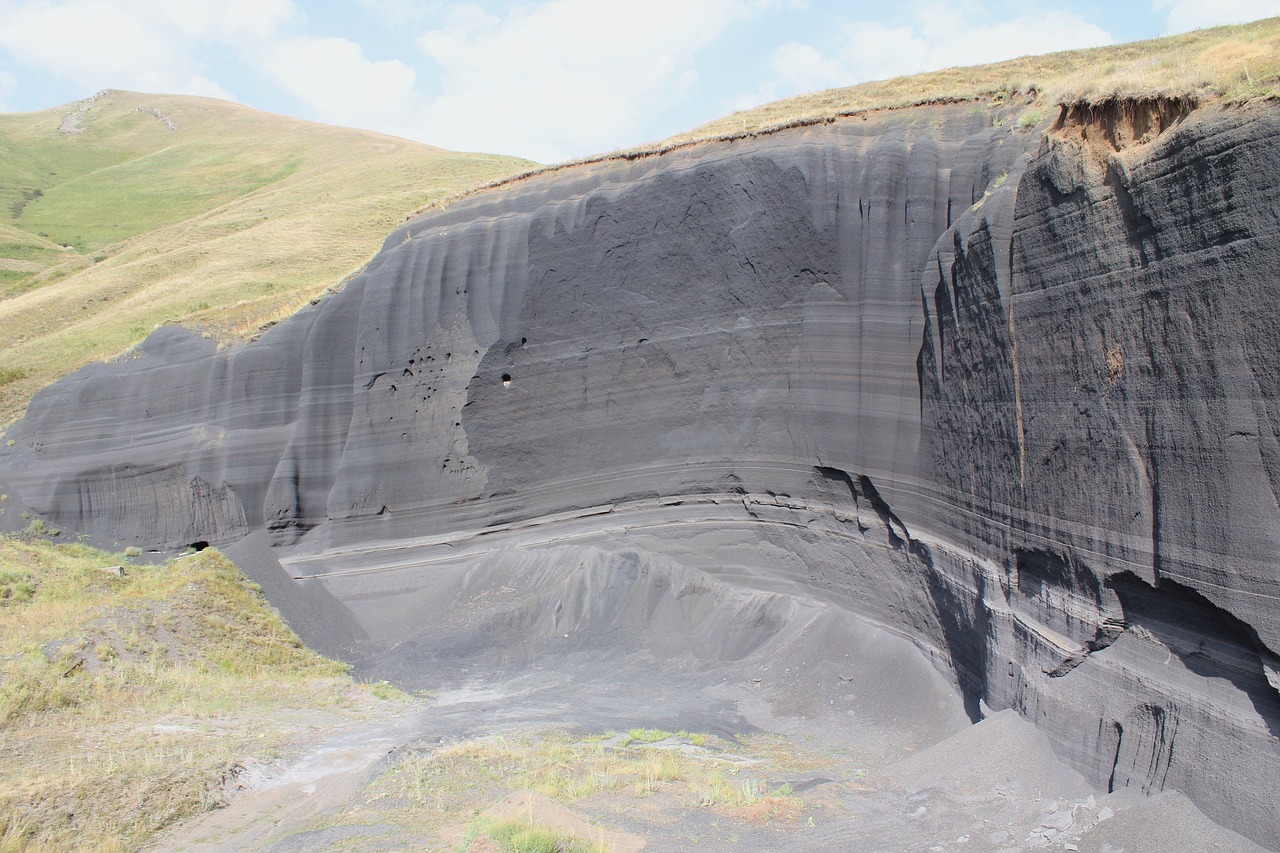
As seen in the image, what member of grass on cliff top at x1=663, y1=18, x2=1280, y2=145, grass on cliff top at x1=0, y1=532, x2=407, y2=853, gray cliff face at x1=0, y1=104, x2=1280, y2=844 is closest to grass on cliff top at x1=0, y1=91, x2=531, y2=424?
gray cliff face at x1=0, y1=104, x2=1280, y2=844

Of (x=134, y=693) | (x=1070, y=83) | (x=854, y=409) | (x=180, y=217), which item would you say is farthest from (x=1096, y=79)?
(x=180, y=217)

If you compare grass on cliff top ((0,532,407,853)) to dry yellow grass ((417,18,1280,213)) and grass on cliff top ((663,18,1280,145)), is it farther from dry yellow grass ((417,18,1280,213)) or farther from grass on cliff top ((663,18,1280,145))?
grass on cliff top ((663,18,1280,145))

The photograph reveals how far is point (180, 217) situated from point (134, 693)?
5472 centimetres

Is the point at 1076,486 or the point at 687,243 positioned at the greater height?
the point at 687,243

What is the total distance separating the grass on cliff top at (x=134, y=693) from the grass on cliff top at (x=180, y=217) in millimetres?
6791

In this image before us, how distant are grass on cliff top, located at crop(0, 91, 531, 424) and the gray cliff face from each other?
12.7ft

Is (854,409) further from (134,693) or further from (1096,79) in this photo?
(134,693)

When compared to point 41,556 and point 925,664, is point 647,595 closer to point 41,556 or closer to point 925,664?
point 925,664

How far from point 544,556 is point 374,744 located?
18.9 feet

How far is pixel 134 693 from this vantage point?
1096 centimetres

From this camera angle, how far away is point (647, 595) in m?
13.9

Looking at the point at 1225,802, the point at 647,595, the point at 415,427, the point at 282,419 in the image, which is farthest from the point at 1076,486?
the point at 282,419

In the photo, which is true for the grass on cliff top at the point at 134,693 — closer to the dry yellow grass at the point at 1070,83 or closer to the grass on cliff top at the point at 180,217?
the grass on cliff top at the point at 180,217

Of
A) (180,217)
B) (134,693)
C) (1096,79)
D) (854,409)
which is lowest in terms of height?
(134,693)
